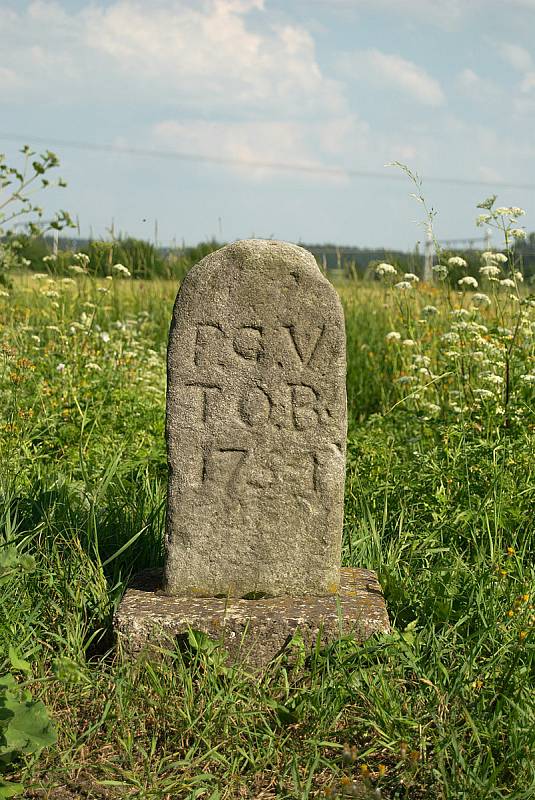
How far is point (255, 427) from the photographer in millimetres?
3066

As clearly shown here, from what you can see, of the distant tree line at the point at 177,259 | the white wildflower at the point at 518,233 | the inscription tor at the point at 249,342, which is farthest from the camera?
the distant tree line at the point at 177,259

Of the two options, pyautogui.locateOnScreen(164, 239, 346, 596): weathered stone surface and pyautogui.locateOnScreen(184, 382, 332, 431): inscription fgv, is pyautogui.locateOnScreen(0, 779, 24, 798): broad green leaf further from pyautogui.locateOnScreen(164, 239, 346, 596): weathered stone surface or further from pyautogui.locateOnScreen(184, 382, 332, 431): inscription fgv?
pyautogui.locateOnScreen(184, 382, 332, 431): inscription fgv

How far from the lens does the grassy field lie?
2.48 m

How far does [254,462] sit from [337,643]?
26.7 inches

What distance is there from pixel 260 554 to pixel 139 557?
0.67 meters

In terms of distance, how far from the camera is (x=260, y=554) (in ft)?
10.3

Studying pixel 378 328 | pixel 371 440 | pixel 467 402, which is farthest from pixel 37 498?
pixel 378 328

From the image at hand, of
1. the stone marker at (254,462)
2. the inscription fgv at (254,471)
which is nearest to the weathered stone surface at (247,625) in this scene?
the stone marker at (254,462)

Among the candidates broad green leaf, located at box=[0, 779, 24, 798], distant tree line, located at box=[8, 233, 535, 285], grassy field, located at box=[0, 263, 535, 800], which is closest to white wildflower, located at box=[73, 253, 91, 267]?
grassy field, located at box=[0, 263, 535, 800]

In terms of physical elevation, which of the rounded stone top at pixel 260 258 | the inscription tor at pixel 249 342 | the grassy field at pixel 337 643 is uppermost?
the rounded stone top at pixel 260 258

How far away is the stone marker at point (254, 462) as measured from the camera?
296 cm

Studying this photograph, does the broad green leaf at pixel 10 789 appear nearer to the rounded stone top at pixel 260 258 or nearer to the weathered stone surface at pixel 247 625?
the weathered stone surface at pixel 247 625

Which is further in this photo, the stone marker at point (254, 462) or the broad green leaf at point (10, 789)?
the stone marker at point (254, 462)

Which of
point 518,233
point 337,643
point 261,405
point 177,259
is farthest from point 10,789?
point 177,259
